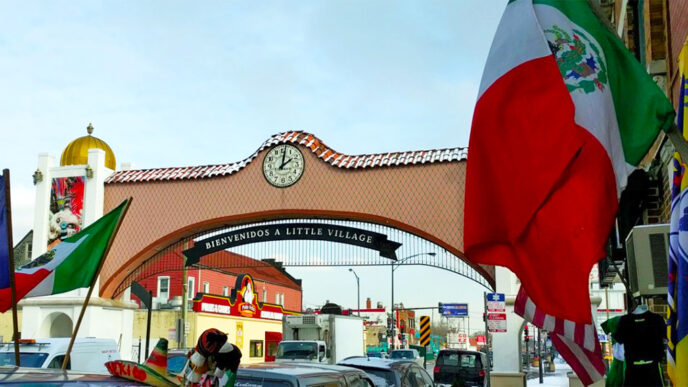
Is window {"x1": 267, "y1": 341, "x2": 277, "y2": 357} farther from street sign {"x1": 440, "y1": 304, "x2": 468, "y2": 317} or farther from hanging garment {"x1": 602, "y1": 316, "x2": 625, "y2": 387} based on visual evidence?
hanging garment {"x1": 602, "y1": 316, "x2": 625, "y2": 387}

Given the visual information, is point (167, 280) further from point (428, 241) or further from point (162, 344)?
point (162, 344)

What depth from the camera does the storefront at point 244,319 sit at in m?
42.1

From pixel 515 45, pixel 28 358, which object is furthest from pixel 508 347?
pixel 515 45

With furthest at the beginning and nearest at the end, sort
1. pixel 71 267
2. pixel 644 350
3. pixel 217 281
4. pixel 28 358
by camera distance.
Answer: pixel 217 281 → pixel 28 358 → pixel 71 267 → pixel 644 350

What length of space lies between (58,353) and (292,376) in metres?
8.47

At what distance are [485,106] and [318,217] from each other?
20.1 metres

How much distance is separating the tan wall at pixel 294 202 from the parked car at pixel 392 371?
7722mm

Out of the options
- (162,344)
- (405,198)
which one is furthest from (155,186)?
(162,344)

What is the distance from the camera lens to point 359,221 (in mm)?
24234

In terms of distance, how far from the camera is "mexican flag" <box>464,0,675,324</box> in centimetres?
384

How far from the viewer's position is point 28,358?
1461 centimetres

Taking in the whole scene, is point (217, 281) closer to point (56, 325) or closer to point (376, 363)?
point (56, 325)

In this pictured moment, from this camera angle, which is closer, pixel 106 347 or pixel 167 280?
pixel 106 347

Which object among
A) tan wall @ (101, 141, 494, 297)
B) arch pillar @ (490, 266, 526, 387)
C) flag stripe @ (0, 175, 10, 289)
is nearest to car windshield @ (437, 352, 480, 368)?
arch pillar @ (490, 266, 526, 387)
